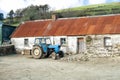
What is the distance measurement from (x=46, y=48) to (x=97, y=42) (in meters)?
5.55

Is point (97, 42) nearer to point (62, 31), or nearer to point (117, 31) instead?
point (117, 31)

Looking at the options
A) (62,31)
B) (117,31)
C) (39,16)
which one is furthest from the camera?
(39,16)

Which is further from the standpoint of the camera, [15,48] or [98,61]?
[15,48]

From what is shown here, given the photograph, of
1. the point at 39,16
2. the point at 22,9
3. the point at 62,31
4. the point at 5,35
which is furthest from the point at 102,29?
the point at 22,9

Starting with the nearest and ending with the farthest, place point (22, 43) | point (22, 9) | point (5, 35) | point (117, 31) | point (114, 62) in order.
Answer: point (114, 62)
point (117, 31)
point (22, 43)
point (5, 35)
point (22, 9)

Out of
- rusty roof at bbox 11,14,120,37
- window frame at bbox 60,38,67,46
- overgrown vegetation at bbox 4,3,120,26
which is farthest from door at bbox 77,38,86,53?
overgrown vegetation at bbox 4,3,120,26

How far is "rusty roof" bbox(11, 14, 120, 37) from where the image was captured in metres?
32.5

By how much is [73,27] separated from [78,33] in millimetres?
2025

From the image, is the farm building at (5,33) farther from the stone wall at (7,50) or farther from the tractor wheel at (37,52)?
the tractor wheel at (37,52)

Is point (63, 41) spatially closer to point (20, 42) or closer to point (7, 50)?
point (20, 42)

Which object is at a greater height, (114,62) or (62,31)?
(62,31)

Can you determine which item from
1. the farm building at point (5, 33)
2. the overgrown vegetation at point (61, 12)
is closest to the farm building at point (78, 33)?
the farm building at point (5, 33)

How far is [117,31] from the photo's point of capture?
3078cm

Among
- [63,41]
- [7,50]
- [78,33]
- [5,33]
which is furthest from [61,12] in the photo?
[78,33]
